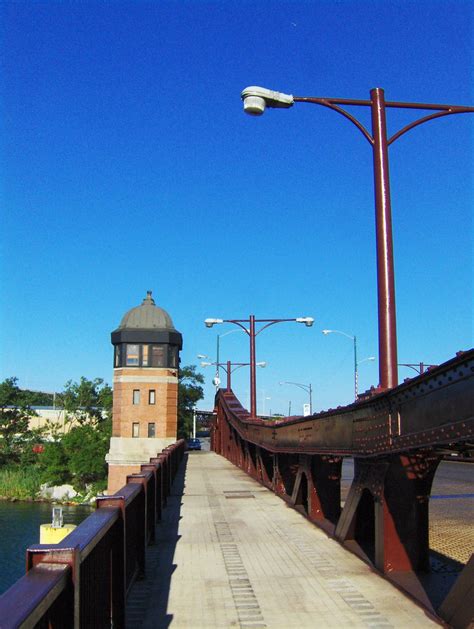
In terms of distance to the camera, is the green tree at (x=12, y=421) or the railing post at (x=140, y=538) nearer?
the railing post at (x=140, y=538)

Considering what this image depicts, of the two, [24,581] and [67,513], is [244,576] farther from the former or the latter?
[67,513]

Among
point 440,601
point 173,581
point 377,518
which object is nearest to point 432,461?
point 377,518

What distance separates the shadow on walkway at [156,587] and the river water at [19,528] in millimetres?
22050

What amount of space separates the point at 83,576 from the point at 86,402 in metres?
91.3

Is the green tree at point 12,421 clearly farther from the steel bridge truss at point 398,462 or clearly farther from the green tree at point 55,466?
the steel bridge truss at point 398,462

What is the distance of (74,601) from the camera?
3.32 meters

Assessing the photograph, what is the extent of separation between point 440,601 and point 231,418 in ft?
83.4

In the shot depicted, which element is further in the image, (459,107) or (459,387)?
(459,107)

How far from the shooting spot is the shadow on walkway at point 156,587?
6020 millimetres

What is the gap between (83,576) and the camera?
3.84 metres

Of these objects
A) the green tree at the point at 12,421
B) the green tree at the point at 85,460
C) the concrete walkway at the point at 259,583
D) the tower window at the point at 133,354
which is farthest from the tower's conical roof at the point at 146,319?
the concrete walkway at the point at 259,583

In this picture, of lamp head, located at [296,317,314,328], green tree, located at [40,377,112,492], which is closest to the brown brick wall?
green tree, located at [40,377,112,492]

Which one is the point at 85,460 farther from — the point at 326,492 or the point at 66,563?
the point at 66,563

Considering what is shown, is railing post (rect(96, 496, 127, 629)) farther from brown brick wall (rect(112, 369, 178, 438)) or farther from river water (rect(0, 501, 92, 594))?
brown brick wall (rect(112, 369, 178, 438))
